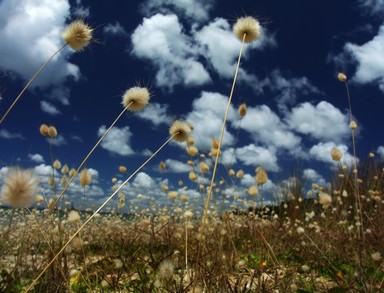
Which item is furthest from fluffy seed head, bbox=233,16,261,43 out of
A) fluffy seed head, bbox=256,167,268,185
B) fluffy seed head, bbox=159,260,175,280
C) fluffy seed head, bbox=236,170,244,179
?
fluffy seed head, bbox=236,170,244,179

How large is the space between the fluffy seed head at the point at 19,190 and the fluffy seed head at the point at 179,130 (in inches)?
35.1

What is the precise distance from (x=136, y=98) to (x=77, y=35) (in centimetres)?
53

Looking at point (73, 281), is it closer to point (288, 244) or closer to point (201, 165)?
point (201, 165)

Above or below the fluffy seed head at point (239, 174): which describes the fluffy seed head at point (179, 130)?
below

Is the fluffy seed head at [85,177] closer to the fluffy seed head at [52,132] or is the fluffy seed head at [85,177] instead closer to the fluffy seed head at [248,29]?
the fluffy seed head at [52,132]

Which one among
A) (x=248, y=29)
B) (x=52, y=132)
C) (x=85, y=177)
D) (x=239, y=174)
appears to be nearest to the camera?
(x=248, y=29)

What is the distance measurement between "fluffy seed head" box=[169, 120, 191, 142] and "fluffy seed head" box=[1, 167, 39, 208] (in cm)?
89

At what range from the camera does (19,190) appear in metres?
1.73

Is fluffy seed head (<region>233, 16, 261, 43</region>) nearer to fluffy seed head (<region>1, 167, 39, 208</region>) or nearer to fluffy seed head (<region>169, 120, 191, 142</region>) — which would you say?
fluffy seed head (<region>169, 120, 191, 142</region>)

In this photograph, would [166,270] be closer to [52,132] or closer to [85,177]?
[85,177]

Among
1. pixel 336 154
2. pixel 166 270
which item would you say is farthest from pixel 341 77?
pixel 166 270

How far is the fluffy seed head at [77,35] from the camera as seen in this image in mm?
2410

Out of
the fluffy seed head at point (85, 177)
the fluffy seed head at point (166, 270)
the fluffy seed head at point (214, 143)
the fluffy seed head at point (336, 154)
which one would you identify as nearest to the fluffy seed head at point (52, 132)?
the fluffy seed head at point (85, 177)

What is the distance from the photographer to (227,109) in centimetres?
173
